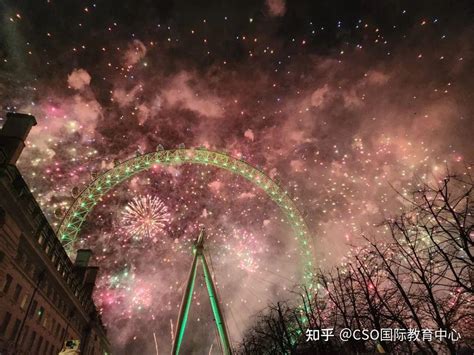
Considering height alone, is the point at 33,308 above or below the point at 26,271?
below

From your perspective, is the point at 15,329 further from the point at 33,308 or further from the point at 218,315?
the point at 218,315

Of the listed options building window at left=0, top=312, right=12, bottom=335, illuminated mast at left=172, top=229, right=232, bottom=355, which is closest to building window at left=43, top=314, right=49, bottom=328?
building window at left=0, top=312, right=12, bottom=335

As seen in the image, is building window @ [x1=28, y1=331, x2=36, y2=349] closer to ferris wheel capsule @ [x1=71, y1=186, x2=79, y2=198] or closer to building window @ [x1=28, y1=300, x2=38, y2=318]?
building window @ [x1=28, y1=300, x2=38, y2=318]

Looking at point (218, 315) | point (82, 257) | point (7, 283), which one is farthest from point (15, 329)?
point (82, 257)

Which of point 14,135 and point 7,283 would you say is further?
point 14,135

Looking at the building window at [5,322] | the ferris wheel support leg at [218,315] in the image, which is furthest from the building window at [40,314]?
the ferris wheel support leg at [218,315]

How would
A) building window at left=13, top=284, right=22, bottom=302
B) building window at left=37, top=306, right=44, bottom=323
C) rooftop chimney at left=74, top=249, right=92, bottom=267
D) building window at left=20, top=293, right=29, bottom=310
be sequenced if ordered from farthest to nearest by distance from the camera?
rooftop chimney at left=74, top=249, right=92, bottom=267 → building window at left=37, top=306, right=44, bottom=323 → building window at left=20, top=293, right=29, bottom=310 → building window at left=13, top=284, right=22, bottom=302
